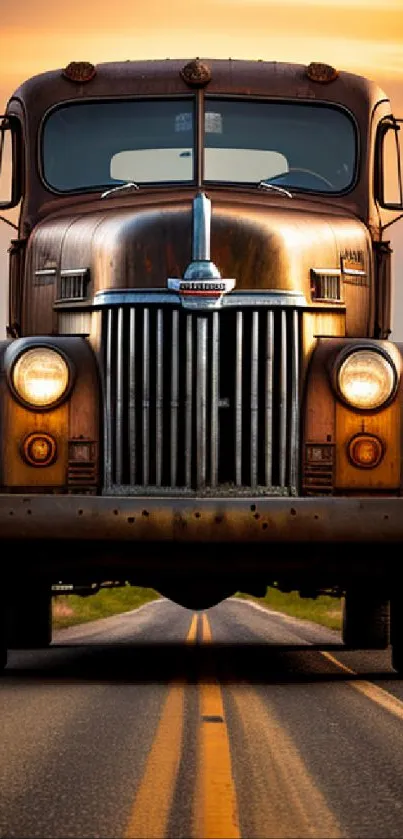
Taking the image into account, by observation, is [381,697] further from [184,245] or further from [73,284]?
[73,284]

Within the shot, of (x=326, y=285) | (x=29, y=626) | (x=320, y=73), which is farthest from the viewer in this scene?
(x=29, y=626)

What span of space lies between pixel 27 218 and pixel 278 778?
6.26 metres

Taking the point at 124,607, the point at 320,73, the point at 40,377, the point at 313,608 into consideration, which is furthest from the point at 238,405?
the point at 124,607

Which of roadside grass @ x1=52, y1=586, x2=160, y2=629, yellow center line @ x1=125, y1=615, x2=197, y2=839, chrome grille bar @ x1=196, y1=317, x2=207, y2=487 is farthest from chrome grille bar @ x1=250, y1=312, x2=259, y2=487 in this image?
roadside grass @ x1=52, y1=586, x2=160, y2=629

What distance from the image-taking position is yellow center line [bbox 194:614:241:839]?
5.69 metres

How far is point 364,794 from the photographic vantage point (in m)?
6.62

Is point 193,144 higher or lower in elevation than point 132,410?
higher

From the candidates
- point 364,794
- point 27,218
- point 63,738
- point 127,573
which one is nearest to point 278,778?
point 364,794

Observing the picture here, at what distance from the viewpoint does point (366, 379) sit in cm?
1046

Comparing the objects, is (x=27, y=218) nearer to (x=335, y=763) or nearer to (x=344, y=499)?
(x=344, y=499)

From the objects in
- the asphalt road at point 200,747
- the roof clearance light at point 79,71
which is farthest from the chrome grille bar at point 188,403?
the roof clearance light at point 79,71

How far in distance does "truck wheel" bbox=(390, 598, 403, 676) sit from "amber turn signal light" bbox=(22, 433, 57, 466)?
2.64 meters

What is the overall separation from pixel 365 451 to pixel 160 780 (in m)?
4.00

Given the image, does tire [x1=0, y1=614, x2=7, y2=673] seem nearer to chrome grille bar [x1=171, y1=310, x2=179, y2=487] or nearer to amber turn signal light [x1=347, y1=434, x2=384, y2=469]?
chrome grille bar [x1=171, y1=310, x2=179, y2=487]
